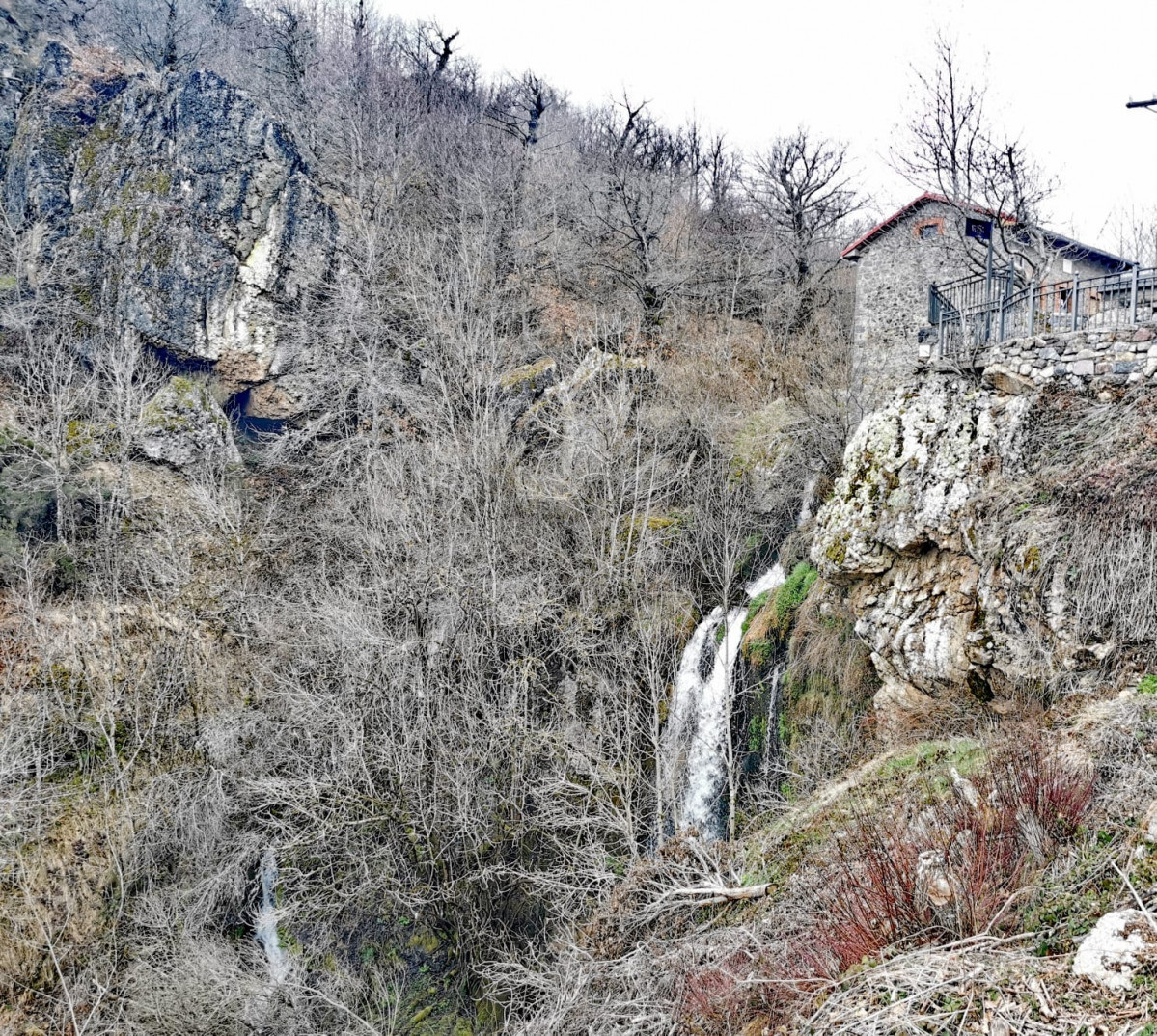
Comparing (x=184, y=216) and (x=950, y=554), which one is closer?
(x=950, y=554)

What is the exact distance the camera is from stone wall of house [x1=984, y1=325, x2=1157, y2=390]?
814cm

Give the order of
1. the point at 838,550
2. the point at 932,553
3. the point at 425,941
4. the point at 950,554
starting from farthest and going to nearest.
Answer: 1. the point at 425,941
2. the point at 838,550
3. the point at 932,553
4. the point at 950,554

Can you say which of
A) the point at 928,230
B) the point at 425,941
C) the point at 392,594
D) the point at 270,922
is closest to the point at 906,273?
the point at 928,230

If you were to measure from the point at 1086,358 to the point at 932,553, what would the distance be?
2.83 m

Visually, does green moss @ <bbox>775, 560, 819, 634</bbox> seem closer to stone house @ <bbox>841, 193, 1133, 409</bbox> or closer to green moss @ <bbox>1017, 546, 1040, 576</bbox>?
green moss @ <bbox>1017, 546, 1040, 576</bbox>

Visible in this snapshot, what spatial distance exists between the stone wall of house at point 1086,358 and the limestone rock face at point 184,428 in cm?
1730

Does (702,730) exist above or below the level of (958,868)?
below

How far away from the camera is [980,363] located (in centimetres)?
967

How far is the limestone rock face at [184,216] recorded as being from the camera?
20344mm

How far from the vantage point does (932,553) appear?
9641 millimetres

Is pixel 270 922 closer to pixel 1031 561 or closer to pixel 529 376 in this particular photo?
pixel 1031 561

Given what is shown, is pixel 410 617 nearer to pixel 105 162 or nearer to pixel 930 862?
pixel 930 862

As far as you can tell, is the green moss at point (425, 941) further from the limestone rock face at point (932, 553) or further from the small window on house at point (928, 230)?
the small window on house at point (928, 230)

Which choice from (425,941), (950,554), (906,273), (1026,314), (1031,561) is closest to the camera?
(1031,561)
